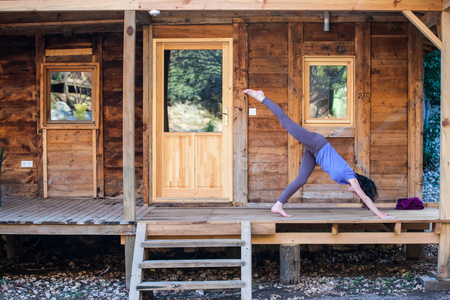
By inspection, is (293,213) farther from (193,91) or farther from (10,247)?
(10,247)

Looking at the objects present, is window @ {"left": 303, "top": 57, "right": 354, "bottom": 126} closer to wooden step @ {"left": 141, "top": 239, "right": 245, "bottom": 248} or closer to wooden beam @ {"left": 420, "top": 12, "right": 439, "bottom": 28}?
wooden beam @ {"left": 420, "top": 12, "right": 439, "bottom": 28}

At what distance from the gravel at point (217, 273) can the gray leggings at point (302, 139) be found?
1106mm

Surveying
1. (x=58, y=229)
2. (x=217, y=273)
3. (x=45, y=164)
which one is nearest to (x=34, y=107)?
(x=45, y=164)

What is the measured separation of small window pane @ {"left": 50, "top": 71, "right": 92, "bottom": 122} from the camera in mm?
6332

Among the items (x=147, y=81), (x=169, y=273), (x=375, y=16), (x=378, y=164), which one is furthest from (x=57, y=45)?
(x=378, y=164)

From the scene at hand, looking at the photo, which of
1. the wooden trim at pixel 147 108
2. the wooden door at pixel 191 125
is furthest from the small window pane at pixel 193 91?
the wooden trim at pixel 147 108

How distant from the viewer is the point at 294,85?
5.72 m

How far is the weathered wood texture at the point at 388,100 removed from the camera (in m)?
5.75

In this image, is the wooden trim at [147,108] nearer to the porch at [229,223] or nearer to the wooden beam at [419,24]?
the porch at [229,223]

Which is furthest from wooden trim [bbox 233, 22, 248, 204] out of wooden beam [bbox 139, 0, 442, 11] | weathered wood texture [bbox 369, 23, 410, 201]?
weathered wood texture [bbox 369, 23, 410, 201]

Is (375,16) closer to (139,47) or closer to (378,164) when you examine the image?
(378,164)

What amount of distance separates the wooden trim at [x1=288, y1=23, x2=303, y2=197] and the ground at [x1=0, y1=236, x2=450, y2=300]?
131cm

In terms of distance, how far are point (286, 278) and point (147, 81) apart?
10.3ft

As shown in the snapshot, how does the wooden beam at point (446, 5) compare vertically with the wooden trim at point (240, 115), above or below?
above
